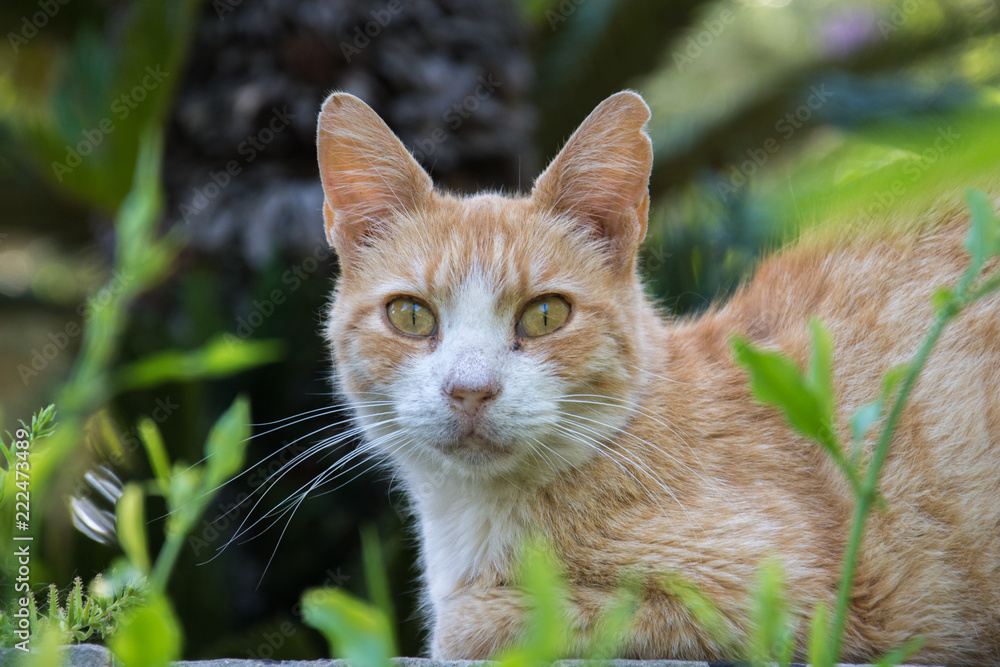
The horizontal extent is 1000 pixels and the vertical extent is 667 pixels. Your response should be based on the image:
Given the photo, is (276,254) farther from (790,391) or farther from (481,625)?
(790,391)

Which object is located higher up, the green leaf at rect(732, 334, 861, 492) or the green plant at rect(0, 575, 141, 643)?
the green leaf at rect(732, 334, 861, 492)

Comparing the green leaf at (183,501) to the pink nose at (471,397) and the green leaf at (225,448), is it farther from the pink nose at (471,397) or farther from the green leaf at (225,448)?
the pink nose at (471,397)

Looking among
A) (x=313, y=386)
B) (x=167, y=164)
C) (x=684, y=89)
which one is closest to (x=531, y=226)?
(x=313, y=386)

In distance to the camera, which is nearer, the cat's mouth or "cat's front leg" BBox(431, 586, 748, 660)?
"cat's front leg" BBox(431, 586, 748, 660)

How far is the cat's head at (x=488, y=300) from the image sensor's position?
1.94 m

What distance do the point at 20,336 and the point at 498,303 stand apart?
28.0ft

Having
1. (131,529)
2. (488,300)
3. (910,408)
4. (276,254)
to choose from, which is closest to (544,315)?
(488,300)

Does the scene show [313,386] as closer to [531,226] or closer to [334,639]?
[531,226]

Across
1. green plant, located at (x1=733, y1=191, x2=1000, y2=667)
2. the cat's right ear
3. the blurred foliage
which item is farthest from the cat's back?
green plant, located at (x1=733, y1=191, x2=1000, y2=667)

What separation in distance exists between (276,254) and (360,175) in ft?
4.70

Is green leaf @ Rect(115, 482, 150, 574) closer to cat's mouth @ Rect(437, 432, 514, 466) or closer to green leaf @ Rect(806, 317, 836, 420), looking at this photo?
green leaf @ Rect(806, 317, 836, 420)

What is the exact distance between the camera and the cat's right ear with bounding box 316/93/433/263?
2.23 m

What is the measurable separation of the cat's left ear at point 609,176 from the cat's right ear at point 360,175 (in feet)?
1.21

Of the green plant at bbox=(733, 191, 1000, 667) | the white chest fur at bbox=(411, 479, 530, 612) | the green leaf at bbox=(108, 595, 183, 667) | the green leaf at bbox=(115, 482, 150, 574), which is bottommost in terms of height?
the white chest fur at bbox=(411, 479, 530, 612)
